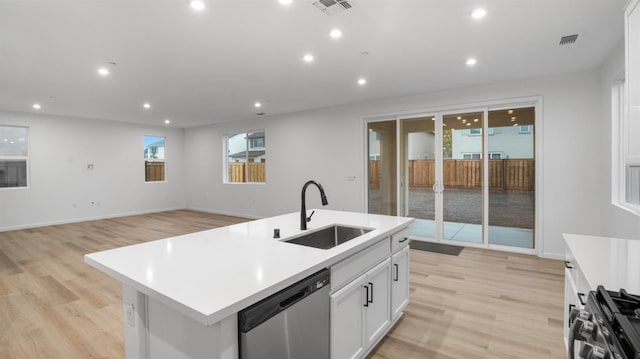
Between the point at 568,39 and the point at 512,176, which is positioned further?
the point at 512,176

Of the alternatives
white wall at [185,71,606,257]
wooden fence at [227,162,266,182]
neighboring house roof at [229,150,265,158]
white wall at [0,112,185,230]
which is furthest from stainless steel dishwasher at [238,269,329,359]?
white wall at [0,112,185,230]

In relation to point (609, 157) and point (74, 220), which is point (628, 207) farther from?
point (74, 220)

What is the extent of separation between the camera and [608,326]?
90 centimetres

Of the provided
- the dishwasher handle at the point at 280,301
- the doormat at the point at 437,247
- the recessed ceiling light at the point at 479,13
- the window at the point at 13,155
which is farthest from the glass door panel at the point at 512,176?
the window at the point at 13,155

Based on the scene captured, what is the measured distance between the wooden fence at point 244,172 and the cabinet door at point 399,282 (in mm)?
5542

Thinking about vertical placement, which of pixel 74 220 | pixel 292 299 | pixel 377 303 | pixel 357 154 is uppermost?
pixel 357 154

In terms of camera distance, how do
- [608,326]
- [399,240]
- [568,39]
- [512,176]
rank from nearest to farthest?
[608,326], [399,240], [568,39], [512,176]

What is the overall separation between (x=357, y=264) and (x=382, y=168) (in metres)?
4.12

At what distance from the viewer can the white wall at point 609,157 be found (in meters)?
3.01

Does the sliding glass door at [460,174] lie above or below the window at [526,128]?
below

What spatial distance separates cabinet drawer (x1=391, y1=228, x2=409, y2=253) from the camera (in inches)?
92.4

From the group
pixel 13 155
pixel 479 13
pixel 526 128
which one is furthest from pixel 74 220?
pixel 526 128

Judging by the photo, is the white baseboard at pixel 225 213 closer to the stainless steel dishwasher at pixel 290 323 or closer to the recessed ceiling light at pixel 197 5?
the recessed ceiling light at pixel 197 5

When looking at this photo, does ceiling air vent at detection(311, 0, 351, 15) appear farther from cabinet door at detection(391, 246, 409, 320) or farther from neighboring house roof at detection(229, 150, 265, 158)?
neighboring house roof at detection(229, 150, 265, 158)
